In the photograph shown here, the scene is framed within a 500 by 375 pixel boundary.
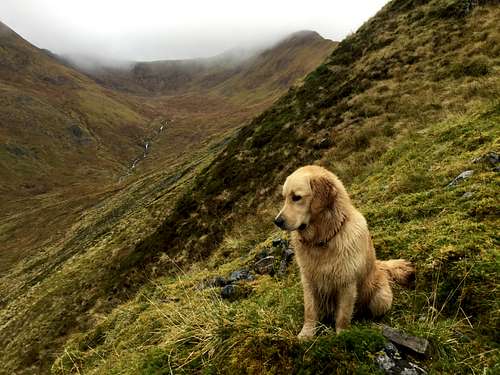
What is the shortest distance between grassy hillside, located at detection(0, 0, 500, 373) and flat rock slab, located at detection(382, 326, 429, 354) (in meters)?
0.11

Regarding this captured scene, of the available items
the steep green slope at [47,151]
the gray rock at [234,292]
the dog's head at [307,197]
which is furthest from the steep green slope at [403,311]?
the steep green slope at [47,151]

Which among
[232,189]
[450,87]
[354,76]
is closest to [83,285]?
[232,189]

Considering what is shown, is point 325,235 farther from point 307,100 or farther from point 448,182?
point 307,100

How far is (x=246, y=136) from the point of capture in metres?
29.1

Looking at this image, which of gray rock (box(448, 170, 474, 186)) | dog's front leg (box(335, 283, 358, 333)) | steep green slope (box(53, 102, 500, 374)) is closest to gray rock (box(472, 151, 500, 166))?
steep green slope (box(53, 102, 500, 374))

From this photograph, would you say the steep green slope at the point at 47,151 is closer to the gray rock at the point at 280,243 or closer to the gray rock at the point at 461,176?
the gray rock at the point at 280,243

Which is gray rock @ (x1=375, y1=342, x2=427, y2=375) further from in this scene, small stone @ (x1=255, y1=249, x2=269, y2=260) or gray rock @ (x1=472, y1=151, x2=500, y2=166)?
small stone @ (x1=255, y1=249, x2=269, y2=260)

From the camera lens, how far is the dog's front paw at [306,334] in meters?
4.23

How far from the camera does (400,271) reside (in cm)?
552

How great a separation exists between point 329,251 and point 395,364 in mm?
1398

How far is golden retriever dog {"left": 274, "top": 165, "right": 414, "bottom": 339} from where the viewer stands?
4520 mm

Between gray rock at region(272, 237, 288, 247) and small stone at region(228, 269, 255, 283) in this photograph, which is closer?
small stone at region(228, 269, 255, 283)

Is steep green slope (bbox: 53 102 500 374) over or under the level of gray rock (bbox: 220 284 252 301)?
over

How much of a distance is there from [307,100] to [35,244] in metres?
61.0
